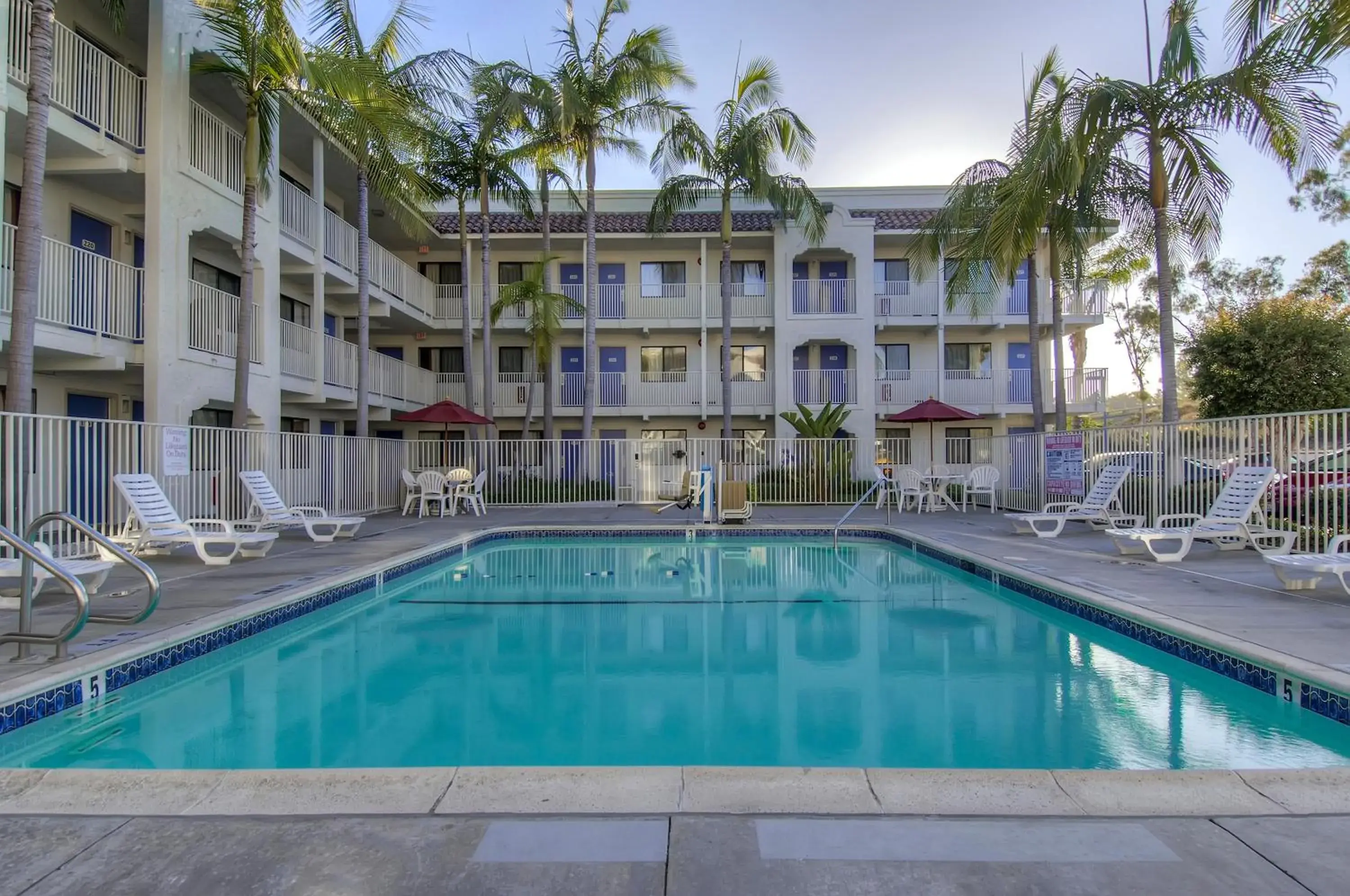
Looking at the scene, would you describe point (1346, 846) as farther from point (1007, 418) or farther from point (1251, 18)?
point (1007, 418)

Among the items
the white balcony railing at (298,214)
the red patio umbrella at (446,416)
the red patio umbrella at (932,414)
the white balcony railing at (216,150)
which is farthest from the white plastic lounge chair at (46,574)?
the red patio umbrella at (932,414)

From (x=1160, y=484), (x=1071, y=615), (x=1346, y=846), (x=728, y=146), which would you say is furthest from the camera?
(x=728, y=146)

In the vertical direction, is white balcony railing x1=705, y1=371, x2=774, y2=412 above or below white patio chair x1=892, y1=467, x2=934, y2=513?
above

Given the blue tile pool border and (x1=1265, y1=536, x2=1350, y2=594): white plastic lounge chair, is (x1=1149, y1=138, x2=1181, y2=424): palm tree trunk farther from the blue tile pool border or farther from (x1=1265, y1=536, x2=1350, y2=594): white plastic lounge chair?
(x1=1265, y1=536, x2=1350, y2=594): white plastic lounge chair

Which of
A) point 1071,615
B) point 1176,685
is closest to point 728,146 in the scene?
point 1071,615

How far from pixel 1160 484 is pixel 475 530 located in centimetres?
1086

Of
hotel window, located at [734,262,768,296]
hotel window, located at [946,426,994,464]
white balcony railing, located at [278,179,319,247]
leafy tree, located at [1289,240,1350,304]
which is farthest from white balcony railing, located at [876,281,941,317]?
white balcony railing, located at [278,179,319,247]

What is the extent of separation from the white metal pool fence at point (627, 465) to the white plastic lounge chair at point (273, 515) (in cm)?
41

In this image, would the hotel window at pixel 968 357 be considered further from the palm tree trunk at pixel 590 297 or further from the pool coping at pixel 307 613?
the pool coping at pixel 307 613

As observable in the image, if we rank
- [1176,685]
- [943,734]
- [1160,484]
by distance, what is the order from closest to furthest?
[943,734] → [1176,685] → [1160,484]

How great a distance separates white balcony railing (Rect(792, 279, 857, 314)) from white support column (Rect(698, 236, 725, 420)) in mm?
2701

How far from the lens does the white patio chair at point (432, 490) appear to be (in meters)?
16.2

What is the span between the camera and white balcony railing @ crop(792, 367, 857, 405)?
23.0 meters

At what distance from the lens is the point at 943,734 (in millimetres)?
4359
